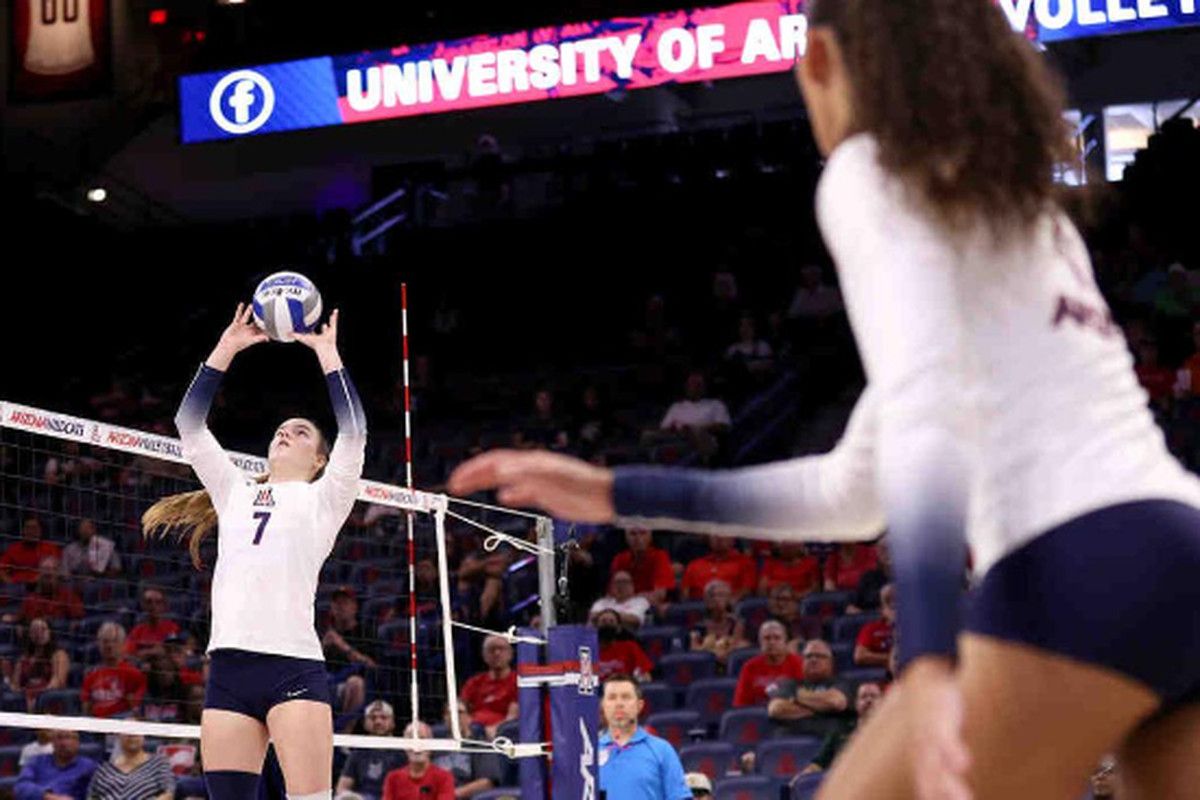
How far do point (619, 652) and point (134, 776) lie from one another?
117 inches

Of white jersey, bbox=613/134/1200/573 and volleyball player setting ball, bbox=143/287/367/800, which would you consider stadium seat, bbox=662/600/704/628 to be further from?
white jersey, bbox=613/134/1200/573

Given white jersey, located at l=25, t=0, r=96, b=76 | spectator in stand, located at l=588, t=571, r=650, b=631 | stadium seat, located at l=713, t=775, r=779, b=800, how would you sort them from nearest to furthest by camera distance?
1. stadium seat, located at l=713, t=775, r=779, b=800
2. spectator in stand, located at l=588, t=571, r=650, b=631
3. white jersey, located at l=25, t=0, r=96, b=76

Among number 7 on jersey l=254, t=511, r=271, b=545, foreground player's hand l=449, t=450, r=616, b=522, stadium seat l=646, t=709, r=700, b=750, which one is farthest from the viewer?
stadium seat l=646, t=709, r=700, b=750

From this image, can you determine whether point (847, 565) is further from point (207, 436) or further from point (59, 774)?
point (207, 436)

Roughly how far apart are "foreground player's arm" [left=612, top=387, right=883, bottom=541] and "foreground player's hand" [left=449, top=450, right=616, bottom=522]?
0.02m

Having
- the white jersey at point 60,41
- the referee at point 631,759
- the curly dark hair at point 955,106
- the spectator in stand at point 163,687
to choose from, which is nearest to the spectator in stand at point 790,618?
the referee at point 631,759

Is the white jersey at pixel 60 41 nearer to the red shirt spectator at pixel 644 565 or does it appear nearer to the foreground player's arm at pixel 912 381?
the red shirt spectator at pixel 644 565

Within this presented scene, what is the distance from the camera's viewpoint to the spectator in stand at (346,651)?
37.3 ft

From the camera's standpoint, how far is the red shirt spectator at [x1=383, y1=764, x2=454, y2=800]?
10125mm

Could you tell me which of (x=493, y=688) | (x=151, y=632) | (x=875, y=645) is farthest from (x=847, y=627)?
(x=151, y=632)

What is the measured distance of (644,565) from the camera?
41.6ft

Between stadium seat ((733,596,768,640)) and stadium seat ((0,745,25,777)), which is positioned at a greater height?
stadium seat ((733,596,768,640))

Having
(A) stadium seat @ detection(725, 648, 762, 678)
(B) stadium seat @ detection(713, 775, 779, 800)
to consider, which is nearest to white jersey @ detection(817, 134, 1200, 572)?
(B) stadium seat @ detection(713, 775, 779, 800)

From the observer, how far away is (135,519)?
1631cm
